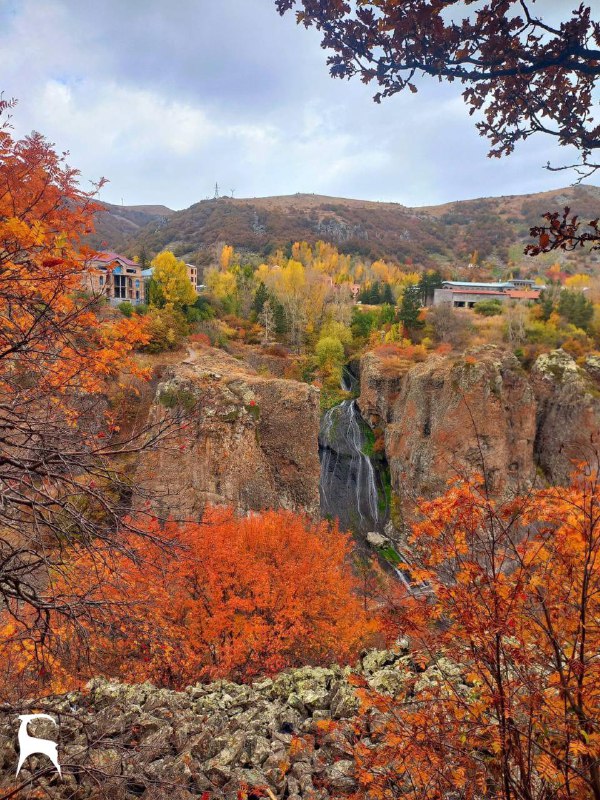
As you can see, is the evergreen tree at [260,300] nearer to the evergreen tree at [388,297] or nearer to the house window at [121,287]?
the house window at [121,287]

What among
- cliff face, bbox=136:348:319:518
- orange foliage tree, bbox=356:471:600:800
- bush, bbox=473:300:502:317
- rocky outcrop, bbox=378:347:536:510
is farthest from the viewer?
bush, bbox=473:300:502:317

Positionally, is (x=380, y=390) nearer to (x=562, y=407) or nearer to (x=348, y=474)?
(x=348, y=474)

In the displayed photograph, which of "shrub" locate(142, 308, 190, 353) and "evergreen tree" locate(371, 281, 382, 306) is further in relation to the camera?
"evergreen tree" locate(371, 281, 382, 306)

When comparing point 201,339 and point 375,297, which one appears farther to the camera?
point 375,297

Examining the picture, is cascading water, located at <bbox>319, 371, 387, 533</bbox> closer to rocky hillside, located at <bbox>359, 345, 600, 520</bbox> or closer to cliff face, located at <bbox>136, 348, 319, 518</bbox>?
rocky hillside, located at <bbox>359, 345, 600, 520</bbox>

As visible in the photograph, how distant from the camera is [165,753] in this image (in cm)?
583

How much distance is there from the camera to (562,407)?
27.8 metres

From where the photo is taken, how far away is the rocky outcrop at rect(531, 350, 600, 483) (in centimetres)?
2688

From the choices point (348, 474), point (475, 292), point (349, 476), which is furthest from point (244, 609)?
point (475, 292)

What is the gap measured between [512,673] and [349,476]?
2626cm

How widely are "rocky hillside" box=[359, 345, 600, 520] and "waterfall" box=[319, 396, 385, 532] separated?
1.85 metres

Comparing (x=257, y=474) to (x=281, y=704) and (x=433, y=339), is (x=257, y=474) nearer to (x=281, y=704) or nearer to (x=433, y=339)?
(x=281, y=704)

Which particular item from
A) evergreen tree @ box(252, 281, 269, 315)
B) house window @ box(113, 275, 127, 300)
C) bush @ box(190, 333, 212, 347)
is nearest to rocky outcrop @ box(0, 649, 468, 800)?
bush @ box(190, 333, 212, 347)

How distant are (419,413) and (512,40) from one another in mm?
25539
